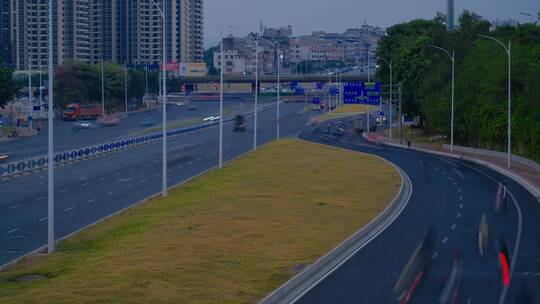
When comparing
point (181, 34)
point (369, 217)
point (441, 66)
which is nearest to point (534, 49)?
point (441, 66)

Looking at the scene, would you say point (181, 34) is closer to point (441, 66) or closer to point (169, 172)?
point (441, 66)

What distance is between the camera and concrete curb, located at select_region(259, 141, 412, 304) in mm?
20969

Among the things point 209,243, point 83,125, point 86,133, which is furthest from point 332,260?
point 83,125

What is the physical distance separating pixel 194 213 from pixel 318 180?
14.9m

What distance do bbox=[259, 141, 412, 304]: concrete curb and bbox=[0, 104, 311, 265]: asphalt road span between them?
9261 mm

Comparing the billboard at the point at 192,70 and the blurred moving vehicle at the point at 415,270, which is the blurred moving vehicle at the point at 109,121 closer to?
the billboard at the point at 192,70

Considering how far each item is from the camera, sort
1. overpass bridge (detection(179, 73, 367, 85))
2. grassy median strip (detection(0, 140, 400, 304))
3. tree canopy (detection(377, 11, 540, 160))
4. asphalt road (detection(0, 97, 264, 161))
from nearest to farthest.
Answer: grassy median strip (detection(0, 140, 400, 304)), tree canopy (detection(377, 11, 540, 160)), asphalt road (detection(0, 97, 264, 161)), overpass bridge (detection(179, 73, 367, 85))

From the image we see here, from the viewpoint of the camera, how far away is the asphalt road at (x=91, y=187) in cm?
3334

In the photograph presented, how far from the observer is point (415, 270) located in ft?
80.2

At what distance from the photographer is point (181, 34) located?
186 meters

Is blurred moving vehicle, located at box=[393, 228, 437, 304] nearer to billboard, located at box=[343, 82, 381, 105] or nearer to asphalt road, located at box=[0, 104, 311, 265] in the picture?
asphalt road, located at box=[0, 104, 311, 265]

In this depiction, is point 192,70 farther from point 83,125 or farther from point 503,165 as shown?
point 503,165

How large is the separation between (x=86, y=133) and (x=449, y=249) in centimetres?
6884

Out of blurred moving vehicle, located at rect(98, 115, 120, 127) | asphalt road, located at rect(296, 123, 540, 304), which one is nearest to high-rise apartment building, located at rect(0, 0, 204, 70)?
blurred moving vehicle, located at rect(98, 115, 120, 127)
